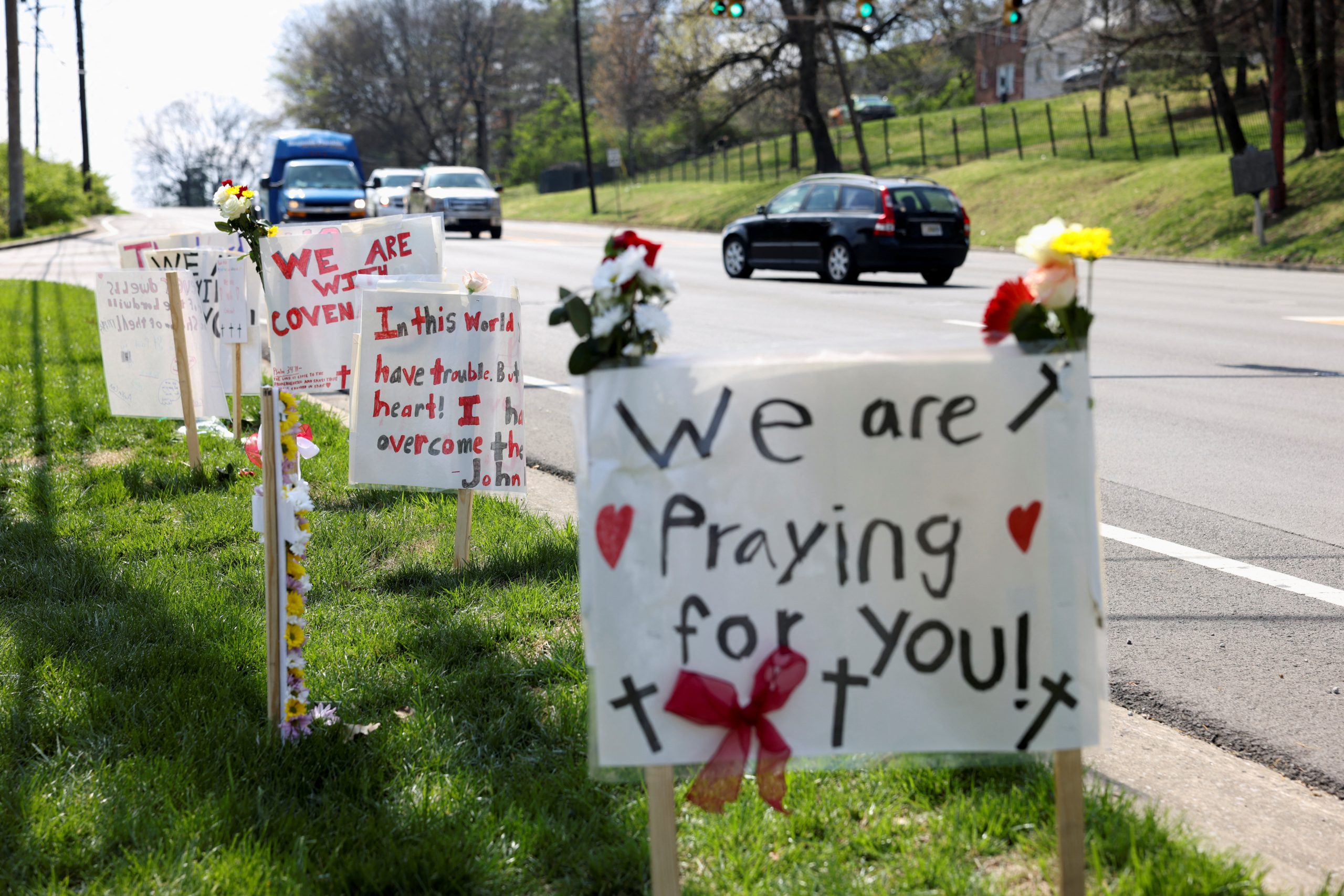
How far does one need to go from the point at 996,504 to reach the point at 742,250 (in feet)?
55.7

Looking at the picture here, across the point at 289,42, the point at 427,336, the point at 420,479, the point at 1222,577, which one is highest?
the point at 289,42

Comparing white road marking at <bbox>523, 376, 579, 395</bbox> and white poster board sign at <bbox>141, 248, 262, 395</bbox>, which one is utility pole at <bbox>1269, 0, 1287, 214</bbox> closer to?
white road marking at <bbox>523, 376, 579, 395</bbox>

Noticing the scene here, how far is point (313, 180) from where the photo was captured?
26.5m

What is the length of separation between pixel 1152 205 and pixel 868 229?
429 inches

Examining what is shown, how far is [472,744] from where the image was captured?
3.16 metres

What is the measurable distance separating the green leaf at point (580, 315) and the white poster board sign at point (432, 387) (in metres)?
2.45

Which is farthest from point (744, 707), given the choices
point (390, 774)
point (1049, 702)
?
point (390, 774)

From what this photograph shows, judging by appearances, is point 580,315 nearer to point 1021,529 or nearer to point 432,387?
point 1021,529

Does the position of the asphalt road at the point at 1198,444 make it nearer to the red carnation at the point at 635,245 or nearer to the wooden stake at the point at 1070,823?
the red carnation at the point at 635,245

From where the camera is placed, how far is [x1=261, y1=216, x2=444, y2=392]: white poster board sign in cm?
523

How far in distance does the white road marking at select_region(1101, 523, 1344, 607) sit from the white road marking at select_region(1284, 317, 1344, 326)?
8.30 m

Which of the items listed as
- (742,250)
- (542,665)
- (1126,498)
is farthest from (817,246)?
(542,665)

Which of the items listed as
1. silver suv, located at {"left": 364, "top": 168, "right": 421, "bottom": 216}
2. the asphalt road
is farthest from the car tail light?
silver suv, located at {"left": 364, "top": 168, "right": 421, "bottom": 216}

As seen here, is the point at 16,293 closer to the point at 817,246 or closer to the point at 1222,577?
the point at 817,246
